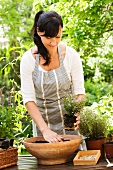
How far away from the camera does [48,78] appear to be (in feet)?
9.96

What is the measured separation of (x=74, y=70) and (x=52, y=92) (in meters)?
0.22

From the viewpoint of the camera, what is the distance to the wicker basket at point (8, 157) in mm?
2685

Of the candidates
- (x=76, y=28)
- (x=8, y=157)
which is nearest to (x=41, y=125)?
(x=8, y=157)

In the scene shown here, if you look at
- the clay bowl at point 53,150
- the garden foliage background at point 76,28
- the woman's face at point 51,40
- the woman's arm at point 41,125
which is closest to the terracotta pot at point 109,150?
the clay bowl at point 53,150

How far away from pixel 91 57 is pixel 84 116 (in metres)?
3.59

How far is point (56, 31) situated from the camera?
2811 millimetres

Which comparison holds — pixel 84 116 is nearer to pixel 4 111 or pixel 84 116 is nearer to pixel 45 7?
pixel 4 111

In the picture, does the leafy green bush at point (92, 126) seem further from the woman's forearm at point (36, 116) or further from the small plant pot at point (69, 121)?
the woman's forearm at point (36, 116)

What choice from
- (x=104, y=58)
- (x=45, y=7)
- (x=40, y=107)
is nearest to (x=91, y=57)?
(x=104, y=58)

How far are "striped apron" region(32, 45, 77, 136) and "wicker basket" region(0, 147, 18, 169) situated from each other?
1.45 ft

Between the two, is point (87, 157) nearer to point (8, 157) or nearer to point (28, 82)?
point (8, 157)

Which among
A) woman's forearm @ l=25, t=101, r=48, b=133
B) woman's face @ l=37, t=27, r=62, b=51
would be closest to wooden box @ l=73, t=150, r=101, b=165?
woman's forearm @ l=25, t=101, r=48, b=133

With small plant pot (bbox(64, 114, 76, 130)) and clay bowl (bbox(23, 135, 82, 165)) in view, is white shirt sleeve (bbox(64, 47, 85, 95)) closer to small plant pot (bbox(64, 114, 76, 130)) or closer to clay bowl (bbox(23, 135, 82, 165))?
small plant pot (bbox(64, 114, 76, 130))

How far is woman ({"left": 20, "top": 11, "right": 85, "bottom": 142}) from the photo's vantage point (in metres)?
3.00
